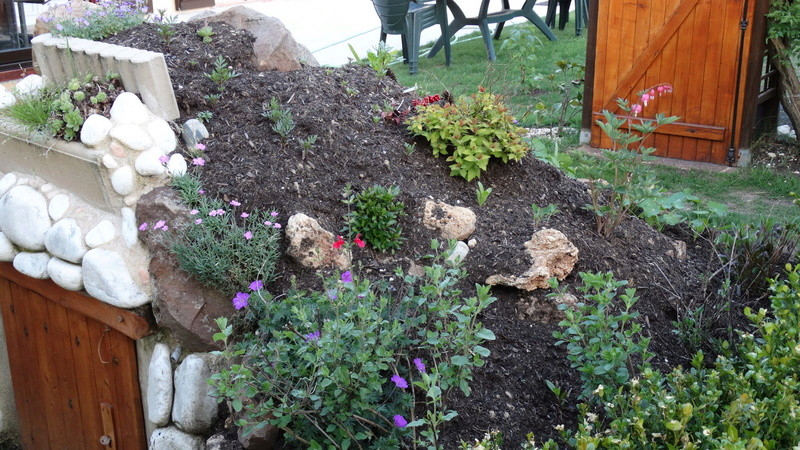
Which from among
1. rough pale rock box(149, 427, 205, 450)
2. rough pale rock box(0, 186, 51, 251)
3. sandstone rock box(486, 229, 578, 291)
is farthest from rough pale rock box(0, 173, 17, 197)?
sandstone rock box(486, 229, 578, 291)

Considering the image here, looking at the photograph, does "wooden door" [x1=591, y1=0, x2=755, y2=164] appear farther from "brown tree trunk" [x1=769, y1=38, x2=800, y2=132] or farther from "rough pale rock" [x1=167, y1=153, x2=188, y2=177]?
"rough pale rock" [x1=167, y1=153, x2=188, y2=177]

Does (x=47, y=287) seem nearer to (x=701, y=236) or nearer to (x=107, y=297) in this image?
(x=107, y=297)

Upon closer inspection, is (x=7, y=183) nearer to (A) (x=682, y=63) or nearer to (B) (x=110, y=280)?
(B) (x=110, y=280)

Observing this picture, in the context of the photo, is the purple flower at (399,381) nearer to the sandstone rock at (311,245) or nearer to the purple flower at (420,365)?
the purple flower at (420,365)

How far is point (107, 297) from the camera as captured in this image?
349 centimetres

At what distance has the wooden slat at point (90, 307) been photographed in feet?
11.6

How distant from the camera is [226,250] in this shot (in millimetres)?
3260

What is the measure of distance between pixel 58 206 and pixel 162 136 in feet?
1.86

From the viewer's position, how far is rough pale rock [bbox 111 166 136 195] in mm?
3562

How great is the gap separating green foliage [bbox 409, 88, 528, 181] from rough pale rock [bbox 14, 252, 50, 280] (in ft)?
5.75

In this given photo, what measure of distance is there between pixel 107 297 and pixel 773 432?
2.53 metres

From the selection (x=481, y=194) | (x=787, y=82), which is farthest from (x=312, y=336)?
(x=787, y=82)

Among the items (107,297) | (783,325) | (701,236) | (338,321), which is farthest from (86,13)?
(783,325)

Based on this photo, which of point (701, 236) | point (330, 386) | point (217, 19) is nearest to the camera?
point (330, 386)
